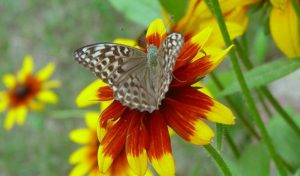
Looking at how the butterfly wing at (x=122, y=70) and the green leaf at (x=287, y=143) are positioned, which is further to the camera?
the green leaf at (x=287, y=143)

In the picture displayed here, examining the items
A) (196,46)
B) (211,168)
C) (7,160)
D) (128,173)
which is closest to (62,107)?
(7,160)

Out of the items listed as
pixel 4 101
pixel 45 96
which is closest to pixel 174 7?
pixel 45 96

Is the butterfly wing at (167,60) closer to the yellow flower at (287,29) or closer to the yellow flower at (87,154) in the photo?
the yellow flower at (287,29)

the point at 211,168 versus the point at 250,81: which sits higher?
the point at 250,81

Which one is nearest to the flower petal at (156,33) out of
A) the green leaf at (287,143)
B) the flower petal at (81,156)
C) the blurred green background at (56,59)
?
the green leaf at (287,143)

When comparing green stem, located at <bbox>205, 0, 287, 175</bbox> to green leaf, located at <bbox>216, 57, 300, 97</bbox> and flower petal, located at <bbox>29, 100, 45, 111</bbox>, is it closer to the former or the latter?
green leaf, located at <bbox>216, 57, 300, 97</bbox>

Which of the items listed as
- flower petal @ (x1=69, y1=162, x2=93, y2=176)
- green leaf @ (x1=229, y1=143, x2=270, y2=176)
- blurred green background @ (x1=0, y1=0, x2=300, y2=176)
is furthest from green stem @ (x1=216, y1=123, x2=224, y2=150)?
blurred green background @ (x1=0, y1=0, x2=300, y2=176)

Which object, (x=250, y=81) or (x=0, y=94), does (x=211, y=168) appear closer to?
(x=0, y=94)
